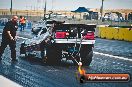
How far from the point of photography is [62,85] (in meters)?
8.27

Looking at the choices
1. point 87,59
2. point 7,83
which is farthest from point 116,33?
point 7,83

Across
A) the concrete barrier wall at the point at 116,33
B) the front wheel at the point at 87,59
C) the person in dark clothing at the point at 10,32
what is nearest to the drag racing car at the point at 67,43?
the front wheel at the point at 87,59

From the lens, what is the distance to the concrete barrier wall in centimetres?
2512

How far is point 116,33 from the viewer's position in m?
26.5

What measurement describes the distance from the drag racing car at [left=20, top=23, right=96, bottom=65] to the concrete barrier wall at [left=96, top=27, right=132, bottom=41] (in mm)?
13873

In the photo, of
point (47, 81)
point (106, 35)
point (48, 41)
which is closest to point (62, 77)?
point (47, 81)

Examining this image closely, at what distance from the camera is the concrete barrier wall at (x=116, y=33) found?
82.4 feet

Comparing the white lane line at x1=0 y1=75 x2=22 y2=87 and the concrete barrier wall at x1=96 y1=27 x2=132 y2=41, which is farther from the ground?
the concrete barrier wall at x1=96 y1=27 x2=132 y2=41

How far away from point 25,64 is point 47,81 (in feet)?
10.4

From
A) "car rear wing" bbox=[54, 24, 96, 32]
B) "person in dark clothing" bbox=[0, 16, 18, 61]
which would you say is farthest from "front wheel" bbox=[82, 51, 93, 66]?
"person in dark clothing" bbox=[0, 16, 18, 61]

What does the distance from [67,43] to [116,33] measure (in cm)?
1610

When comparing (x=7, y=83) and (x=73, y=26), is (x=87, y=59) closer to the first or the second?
(x=73, y=26)

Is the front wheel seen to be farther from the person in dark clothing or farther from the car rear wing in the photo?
the person in dark clothing

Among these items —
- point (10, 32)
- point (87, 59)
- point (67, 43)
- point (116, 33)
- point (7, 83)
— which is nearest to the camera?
point (7, 83)
